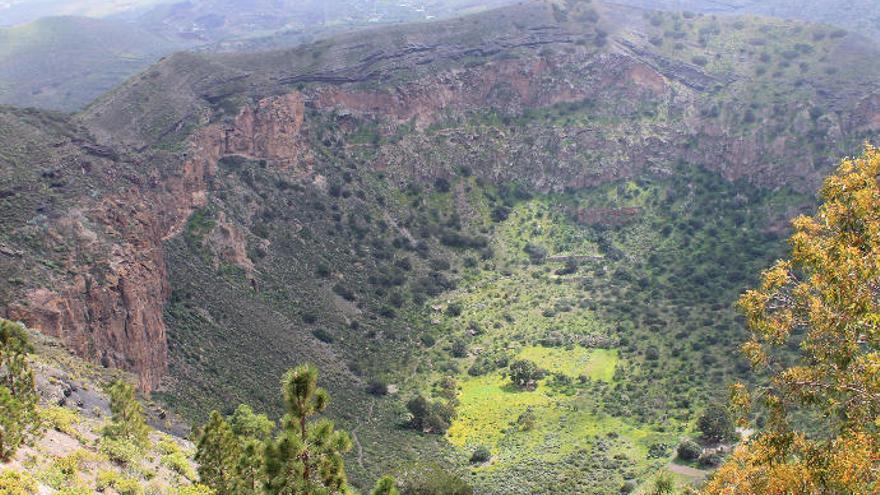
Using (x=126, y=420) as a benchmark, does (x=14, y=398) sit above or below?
Answer: above

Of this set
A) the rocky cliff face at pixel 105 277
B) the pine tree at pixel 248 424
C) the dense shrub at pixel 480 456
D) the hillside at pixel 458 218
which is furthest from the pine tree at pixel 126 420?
the dense shrub at pixel 480 456

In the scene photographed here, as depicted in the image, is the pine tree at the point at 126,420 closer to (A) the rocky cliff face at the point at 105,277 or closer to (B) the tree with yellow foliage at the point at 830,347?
(A) the rocky cliff face at the point at 105,277

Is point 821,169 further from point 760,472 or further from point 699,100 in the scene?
point 760,472

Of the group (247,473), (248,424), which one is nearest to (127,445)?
(247,473)

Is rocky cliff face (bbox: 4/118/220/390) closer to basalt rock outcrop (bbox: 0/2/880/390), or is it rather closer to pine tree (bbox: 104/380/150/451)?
basalt rock outcrop (bbox: 0/2/880/390)

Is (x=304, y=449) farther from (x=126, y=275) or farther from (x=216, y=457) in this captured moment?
(x=126, y=275)
